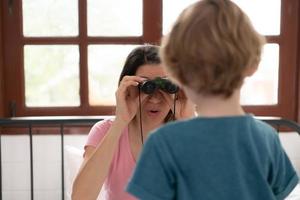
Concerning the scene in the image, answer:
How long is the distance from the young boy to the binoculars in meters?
0.44

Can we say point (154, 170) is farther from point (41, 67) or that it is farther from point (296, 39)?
point (296, 39)

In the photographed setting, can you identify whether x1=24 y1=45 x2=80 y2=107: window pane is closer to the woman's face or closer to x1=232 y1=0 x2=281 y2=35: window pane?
x1=232 y1=0 x2=281 y2=35: window pane

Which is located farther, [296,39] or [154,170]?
[296,39]

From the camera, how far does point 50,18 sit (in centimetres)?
220

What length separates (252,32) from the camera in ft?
1.97

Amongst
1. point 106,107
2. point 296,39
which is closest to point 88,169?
point 106,107

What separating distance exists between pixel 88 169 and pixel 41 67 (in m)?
1.24

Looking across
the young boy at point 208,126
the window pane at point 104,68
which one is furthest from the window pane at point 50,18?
the young boy at point 208,126

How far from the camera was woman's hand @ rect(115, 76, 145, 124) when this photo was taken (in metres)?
1.07

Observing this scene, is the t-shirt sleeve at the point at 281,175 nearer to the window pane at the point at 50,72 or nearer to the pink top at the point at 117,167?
the pink top at the point at 117,167

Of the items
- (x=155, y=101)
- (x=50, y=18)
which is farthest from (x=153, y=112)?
(x=50, y=18)

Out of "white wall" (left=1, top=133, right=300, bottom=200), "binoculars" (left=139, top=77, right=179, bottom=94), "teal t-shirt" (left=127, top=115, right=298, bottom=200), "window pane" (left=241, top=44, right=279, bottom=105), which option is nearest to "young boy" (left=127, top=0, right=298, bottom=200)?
"teal t-shirt" (left=127, top=115, right=298, bottom=200)

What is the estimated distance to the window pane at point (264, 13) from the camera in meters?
2.25

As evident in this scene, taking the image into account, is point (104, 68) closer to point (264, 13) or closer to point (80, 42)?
point (80, 42)
